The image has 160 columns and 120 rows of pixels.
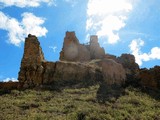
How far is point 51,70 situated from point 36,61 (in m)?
2.60

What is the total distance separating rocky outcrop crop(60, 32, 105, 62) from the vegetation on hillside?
13490 millimetres

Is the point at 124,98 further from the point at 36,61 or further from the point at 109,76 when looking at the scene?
the point at 36,61

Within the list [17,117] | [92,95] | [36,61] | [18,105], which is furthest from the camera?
[36,61]

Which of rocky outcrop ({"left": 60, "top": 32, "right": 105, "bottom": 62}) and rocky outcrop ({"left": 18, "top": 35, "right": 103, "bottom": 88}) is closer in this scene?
rocky outcrop ({"left": 18, "top": 35, "right": 103, "bottom": 88})

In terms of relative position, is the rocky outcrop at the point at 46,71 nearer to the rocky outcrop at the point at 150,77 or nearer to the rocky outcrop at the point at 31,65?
the rocky outcrop at the point at 31,65

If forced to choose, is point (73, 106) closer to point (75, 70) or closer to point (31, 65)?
point (31, 65)

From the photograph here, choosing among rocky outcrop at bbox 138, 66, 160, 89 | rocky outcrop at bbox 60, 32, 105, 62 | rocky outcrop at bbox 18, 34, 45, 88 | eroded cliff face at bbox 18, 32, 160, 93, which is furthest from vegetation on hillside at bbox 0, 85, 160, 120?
A: rocky outcrop at bbox 60, 32, 105, 62

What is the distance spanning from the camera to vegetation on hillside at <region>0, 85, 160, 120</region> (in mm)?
39000

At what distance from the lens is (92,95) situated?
48000 mm

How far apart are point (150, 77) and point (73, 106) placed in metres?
19.7

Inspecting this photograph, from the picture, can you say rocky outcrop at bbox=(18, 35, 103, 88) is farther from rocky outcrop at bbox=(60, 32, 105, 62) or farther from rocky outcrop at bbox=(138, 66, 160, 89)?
rocky outcrop at bbox=(60, 32, 105, 62)

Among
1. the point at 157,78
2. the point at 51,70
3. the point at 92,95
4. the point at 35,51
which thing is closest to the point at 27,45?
the point at 35,51

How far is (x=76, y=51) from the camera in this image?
63.9 metres

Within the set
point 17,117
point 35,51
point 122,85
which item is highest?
point 35,51
